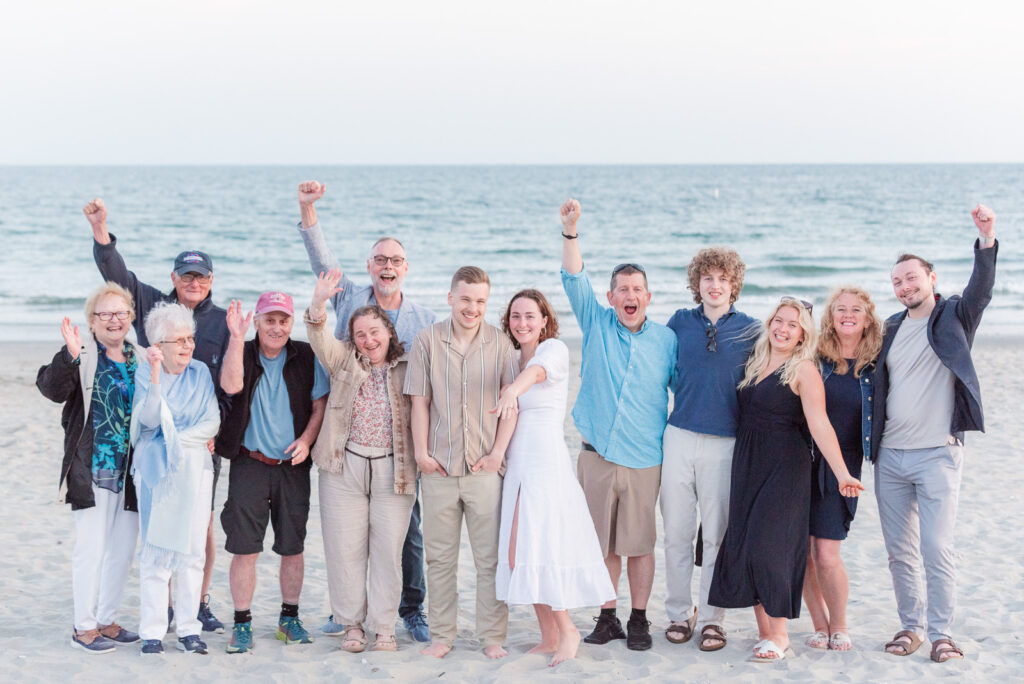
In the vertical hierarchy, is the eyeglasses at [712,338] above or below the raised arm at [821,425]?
above

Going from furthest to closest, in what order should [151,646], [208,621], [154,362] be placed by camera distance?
[208,621], [151,646], [154,362]

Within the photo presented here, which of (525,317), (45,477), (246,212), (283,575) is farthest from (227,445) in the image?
(246,212)

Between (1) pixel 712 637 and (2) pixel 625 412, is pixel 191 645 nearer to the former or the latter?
(2) pixel 625 412

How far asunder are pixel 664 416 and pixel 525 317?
940 millimetres

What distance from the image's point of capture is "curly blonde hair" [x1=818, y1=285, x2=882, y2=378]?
15.5ft

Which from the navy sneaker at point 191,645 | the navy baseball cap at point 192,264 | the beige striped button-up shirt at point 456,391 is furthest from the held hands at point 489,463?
the navy baseball cap at point 192,264

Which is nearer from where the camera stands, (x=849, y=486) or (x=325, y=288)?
(x=849, y=486)

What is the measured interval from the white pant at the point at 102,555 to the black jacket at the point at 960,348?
154 inches

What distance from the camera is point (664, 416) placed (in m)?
4.90

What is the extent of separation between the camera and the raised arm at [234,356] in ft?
15.0

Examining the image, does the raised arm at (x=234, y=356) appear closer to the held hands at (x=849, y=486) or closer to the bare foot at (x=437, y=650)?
the bare foot at (x=437, y=650)

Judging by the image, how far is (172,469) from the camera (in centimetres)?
452

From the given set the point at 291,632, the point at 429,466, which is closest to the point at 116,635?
the point at 291,632

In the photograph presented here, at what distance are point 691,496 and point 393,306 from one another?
78.2 inches
